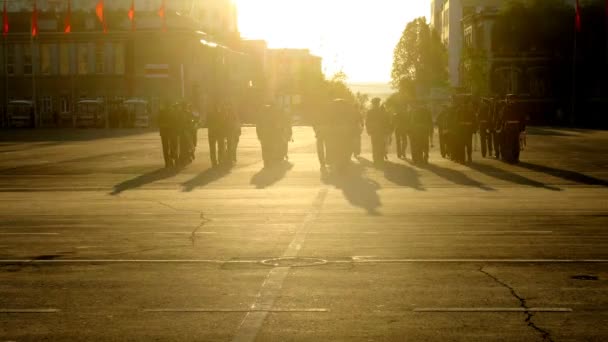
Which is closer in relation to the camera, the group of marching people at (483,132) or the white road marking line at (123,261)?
the white road marking line at (123,261)

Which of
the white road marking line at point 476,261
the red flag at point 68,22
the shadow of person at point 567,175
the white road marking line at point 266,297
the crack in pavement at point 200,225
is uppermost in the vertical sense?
the red flag at point 68,22

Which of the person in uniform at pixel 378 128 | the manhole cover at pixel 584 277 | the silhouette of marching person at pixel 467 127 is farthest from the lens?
the person in uniform at pixel 378 128

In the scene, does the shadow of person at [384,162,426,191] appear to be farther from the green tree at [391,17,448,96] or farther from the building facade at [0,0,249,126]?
the green tree at [391,17,448,96]

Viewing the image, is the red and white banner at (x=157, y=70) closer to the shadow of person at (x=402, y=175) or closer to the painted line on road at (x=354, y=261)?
the shadow of person at (x=402, y=175)

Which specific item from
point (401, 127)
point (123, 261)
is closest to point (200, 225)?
point (123, 261)

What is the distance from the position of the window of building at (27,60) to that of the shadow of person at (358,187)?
262 feet

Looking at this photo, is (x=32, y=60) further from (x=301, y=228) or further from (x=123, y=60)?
(x=301, y=228)

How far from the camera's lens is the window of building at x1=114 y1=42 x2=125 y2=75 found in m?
108

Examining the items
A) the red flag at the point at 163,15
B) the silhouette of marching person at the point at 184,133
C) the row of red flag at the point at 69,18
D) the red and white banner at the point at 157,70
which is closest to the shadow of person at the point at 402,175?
the silhouette of marching person at the point at 184,133

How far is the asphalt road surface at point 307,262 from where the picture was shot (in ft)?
29.1

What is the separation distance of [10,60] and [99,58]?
26.3ft

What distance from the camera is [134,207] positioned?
67.0 ft

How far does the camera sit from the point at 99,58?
357 ft

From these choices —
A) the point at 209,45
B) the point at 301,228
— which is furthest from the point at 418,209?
the point at 209,45
